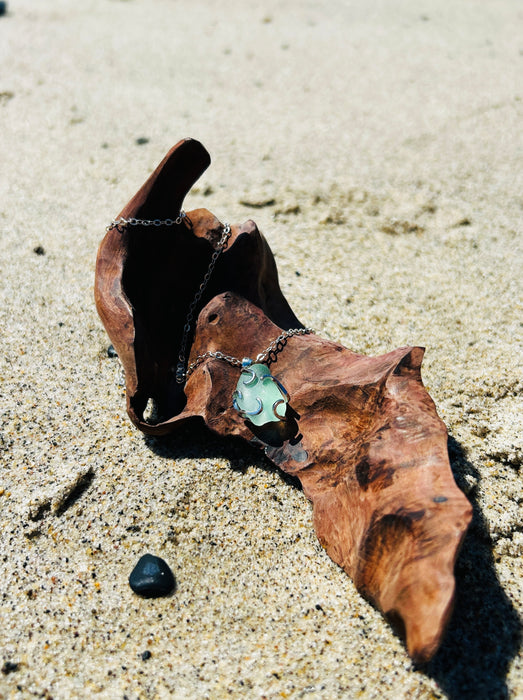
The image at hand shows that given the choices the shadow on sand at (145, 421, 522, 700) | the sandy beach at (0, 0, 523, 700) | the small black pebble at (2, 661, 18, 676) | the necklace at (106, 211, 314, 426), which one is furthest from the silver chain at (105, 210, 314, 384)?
the small black pebble at (2, 661, 18, 676)

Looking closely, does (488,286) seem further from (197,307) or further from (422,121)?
(422,121)

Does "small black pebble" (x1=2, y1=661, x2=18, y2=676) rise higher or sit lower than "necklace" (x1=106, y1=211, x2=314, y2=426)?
lower

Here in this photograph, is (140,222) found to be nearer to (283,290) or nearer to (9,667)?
(283,290)

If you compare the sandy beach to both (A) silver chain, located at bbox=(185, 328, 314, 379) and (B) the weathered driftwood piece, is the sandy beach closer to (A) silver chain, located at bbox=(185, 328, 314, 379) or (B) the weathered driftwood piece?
(B) the weathered driftwood piece

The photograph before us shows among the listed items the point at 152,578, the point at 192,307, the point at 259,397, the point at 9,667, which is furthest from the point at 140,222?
the point at 9,667

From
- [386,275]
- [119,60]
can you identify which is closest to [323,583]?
[386,275]

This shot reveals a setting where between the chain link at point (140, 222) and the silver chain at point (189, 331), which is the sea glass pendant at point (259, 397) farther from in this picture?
the chain link at point (140, 222)

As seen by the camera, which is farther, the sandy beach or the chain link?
the chain link

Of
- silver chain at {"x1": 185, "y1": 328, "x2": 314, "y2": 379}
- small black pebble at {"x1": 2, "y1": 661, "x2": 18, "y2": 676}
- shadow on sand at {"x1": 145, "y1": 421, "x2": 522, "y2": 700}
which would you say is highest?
silver chain at {"x1": 185, "y1": 328, "x2": 314, "y2": 379}
